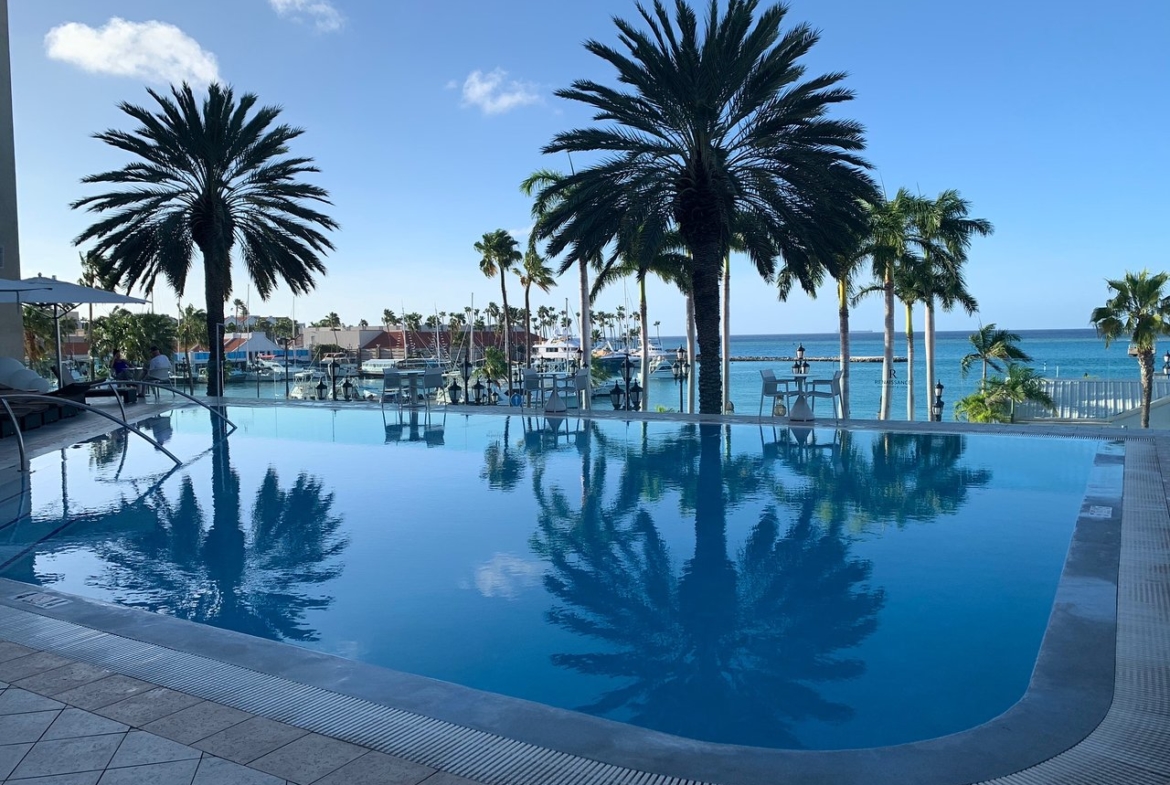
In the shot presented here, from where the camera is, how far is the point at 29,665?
4.13 metres

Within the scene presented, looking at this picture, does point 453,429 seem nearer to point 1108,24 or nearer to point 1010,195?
point 1108,24

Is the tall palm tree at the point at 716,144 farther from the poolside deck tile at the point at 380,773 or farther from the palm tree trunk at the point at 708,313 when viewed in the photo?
the poolside deck tile at the point at 380,773

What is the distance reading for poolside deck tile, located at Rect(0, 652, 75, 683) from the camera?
13.1ft

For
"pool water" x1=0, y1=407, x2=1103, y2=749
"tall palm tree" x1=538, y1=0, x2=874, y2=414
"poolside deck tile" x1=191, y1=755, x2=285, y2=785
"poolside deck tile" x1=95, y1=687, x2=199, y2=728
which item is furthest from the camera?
"tall palm tree" x1=538, y1=0, x2=874, y2=414

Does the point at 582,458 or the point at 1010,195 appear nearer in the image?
the point at 582,458

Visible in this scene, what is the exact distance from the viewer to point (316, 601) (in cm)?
563

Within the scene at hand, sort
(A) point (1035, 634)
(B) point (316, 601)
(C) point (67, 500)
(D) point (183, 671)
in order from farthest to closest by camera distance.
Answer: (C) point (67, 500), (B) point (316, 601), (A) point (1035, 634), (D) point (183, 671)

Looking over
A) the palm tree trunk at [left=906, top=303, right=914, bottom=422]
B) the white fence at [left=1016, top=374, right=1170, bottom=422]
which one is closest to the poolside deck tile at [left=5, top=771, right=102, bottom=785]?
the white fence at [left=1016, top=374, right=1170, bottom=422]

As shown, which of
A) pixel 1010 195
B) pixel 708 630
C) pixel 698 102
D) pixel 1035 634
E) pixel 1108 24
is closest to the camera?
pixel 1035 634

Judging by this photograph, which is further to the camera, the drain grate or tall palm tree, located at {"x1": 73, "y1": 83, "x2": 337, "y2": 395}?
tall palm tree, located at {"x1": 73, "y1": 83, "x2": 337, "y2": 395}

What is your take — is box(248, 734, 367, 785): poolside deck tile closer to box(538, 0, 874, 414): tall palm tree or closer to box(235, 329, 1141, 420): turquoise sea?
box(538, 0, 874, 414): tall palm tree

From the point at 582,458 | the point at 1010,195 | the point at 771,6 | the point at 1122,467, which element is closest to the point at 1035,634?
the point at 1122,467

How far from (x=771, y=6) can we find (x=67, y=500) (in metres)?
14.1

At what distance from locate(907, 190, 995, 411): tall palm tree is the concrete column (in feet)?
97.0
